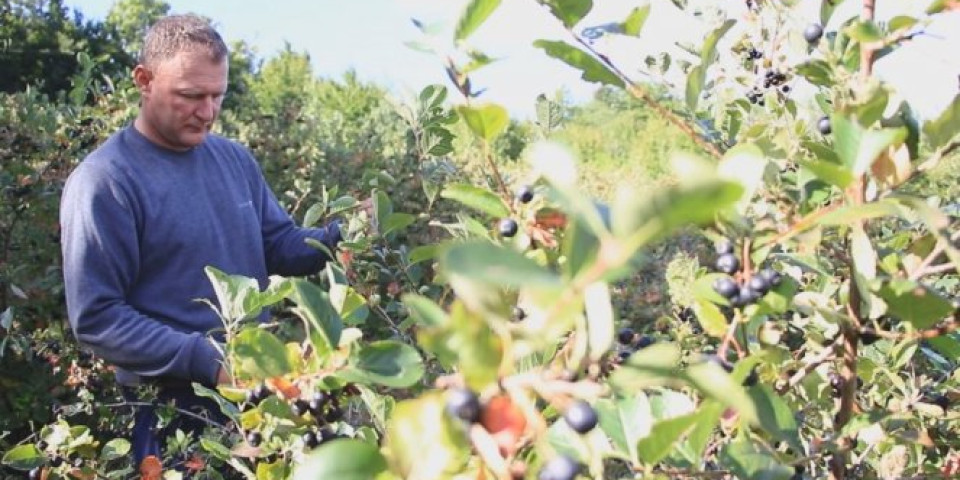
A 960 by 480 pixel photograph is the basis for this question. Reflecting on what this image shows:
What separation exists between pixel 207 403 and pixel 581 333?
2123 mm

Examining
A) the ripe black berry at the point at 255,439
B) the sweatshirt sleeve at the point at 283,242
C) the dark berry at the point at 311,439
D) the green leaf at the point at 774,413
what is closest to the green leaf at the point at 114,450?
the ripe black berry at the point at 255,439

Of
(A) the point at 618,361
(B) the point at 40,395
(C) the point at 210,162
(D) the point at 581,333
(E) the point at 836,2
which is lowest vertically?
(B) the point at 40,395

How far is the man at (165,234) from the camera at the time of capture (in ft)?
7.30

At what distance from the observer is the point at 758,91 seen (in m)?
1.68

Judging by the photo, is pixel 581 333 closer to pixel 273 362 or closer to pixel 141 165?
pixel 273 362

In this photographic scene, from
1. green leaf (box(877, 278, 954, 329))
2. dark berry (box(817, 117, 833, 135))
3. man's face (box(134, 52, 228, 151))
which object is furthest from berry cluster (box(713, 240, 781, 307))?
man's face (box(134, 52, 228, 151))

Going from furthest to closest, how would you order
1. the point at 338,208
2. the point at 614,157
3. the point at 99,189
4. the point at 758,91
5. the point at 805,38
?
the point at 614,157, the point at 99,189, the point at 338,208, the point at 758,91, the point at 805,38

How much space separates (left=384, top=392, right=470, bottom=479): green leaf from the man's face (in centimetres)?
208

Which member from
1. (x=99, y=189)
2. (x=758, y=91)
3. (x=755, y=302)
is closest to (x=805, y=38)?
(x=758, y=91)

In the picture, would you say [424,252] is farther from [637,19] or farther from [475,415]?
[475,415]

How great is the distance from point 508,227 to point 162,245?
1747mm

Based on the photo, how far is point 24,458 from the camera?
1519mm

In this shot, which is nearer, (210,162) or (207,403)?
(207,403)

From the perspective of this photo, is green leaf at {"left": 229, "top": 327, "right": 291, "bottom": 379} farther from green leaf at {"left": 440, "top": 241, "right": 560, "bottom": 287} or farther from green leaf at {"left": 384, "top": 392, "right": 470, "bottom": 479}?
green leaf at {"left": 440, "top": 241, "right": 560, "bottom": 287}
